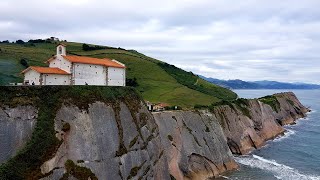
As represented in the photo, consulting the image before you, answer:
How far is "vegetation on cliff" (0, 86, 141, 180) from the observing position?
35.5 m

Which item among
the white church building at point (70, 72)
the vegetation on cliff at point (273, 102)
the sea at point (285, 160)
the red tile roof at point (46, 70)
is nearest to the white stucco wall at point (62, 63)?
the white church building at point (70, 72)

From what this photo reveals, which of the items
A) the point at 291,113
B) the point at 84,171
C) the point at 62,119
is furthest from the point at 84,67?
the point at 291,113

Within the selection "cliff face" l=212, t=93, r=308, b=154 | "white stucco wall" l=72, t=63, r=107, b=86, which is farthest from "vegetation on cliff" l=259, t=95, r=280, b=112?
"white stucco wall" l=72, t=63, r=107, b=86

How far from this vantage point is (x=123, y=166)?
44531 mm

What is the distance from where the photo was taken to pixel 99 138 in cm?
4272

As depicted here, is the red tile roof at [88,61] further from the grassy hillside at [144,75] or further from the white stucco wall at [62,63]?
the grassy hillside at [144,75]

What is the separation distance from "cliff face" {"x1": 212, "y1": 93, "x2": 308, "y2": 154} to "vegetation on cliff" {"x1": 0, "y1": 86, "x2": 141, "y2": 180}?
43.0 metres

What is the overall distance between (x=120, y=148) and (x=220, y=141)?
100 ft

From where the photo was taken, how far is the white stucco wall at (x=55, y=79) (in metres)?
48.3

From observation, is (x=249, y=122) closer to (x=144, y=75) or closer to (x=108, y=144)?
(x=108, y=144)

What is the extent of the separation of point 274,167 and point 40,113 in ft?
151

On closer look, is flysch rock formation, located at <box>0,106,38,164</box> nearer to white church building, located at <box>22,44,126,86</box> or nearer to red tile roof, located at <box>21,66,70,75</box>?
red tile roof, located at <box>21,66,70,75</box>

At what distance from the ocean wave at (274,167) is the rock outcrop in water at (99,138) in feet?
17.5

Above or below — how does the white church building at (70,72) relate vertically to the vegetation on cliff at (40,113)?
above
